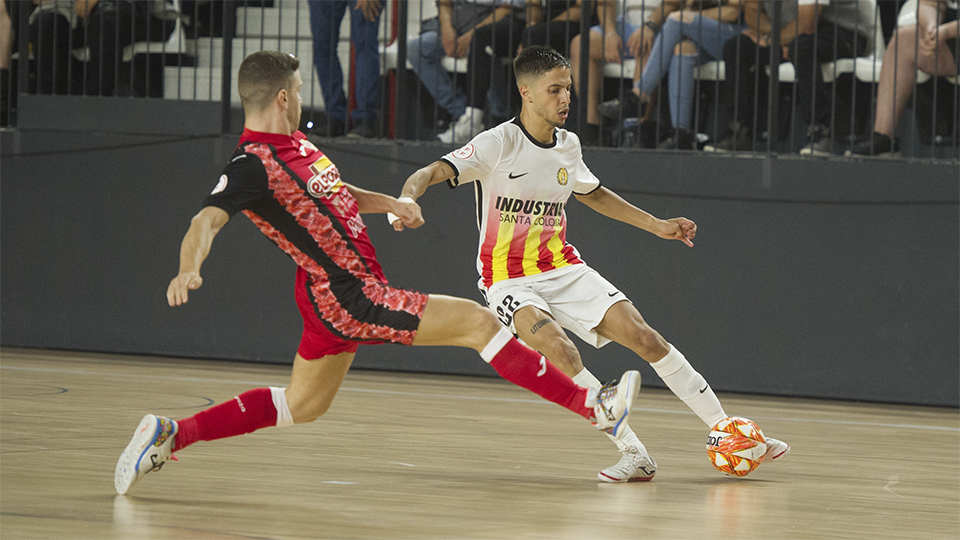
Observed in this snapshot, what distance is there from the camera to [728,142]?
7.84 m

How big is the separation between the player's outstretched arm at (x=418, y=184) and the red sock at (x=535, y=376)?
1.82 ft

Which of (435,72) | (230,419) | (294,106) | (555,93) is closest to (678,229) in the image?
(555,93)

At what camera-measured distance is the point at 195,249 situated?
3.50 meters

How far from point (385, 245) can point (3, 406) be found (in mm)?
3185

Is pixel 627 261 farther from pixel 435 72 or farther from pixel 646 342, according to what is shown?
pixel 646 342

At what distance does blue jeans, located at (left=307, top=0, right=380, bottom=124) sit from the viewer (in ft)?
27.7

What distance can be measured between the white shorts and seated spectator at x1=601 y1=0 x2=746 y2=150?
136 inches

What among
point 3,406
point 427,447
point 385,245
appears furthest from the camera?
point 385,245

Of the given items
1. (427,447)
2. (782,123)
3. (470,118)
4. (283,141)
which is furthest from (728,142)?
(283,141)

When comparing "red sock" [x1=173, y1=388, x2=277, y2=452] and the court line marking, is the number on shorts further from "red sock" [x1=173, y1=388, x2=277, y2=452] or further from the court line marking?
the court line marking

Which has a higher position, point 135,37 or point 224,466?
point 135,37

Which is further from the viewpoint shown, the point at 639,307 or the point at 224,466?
the point at 639,307

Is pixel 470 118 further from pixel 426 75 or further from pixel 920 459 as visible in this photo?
pixel 920 459

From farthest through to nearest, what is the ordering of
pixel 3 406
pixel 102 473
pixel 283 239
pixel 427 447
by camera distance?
pixel 3 406
pixel 427 447
pixel 102 473
pixel 283 239
